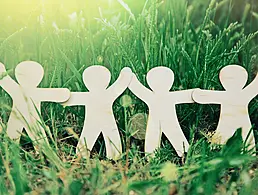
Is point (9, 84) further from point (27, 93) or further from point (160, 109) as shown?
point (160, 109)

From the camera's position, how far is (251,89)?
100 centimetres

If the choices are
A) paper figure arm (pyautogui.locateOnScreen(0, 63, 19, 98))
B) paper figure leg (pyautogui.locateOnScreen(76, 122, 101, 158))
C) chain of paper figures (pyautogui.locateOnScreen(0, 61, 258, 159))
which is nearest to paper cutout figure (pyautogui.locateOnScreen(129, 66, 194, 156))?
chain of paper figures (pyautogui.locateOnScreen(0, 61, 258, 159))

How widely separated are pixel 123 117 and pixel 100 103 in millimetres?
111

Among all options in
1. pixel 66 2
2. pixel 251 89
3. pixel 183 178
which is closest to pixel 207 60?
pixel 251 89

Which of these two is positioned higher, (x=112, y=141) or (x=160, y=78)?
(x=160, y=78)

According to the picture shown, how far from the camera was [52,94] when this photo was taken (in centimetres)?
101

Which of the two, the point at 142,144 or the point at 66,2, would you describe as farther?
the point at 66,2

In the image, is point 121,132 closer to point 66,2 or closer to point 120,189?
point 120,189

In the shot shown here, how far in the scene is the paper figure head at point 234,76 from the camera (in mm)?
999

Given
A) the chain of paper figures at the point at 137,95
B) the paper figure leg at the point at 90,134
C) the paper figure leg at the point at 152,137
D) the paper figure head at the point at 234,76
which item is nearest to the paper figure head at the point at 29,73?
the chain of paper figures at the point at 137,95

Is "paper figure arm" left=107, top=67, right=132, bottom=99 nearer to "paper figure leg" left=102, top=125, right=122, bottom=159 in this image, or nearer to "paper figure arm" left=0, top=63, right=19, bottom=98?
"paper figure leg" left=102, top=125, right=122, bottom=159

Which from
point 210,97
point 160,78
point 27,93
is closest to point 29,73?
point 27,93

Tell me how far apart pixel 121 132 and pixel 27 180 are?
0.32 m

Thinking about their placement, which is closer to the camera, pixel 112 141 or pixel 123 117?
pixel 112 141
